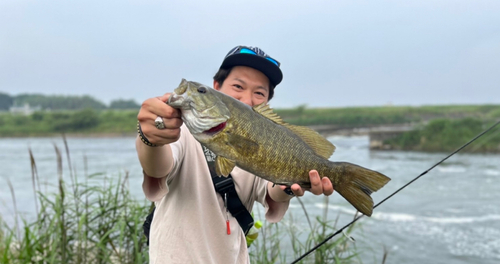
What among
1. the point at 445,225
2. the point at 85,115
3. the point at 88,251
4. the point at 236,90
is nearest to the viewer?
the point at 236,90

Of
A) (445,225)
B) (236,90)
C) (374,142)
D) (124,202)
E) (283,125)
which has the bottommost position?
(445,225)

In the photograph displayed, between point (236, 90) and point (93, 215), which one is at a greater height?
point (236, 90)

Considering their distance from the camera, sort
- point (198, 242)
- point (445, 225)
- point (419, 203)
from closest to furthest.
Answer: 1. point (198, 242)
2. point (445, 225)
3. point (419, 203)

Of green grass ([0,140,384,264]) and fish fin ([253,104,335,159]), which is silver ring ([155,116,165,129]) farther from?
green grass ([0,140,384,264])

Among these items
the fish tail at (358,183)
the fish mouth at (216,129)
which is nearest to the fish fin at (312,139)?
the fish tail at (358,183)

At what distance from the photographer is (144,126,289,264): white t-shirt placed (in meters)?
2.21

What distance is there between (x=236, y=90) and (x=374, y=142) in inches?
1052

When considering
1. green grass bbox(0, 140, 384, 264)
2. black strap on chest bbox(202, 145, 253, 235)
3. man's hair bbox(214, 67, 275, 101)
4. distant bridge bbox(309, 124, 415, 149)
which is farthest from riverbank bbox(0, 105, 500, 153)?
black strap on chest bbox(202, 145, 253, 235)

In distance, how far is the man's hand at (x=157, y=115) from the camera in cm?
180

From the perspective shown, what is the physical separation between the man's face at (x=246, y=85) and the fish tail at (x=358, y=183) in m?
0.75

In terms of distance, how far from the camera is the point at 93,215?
465 centimetres

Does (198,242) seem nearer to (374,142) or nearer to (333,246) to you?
(333,246)

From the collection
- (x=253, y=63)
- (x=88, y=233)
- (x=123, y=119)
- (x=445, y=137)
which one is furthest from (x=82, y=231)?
(x=123, y=119)

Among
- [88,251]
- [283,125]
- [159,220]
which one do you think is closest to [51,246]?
[88,251]
